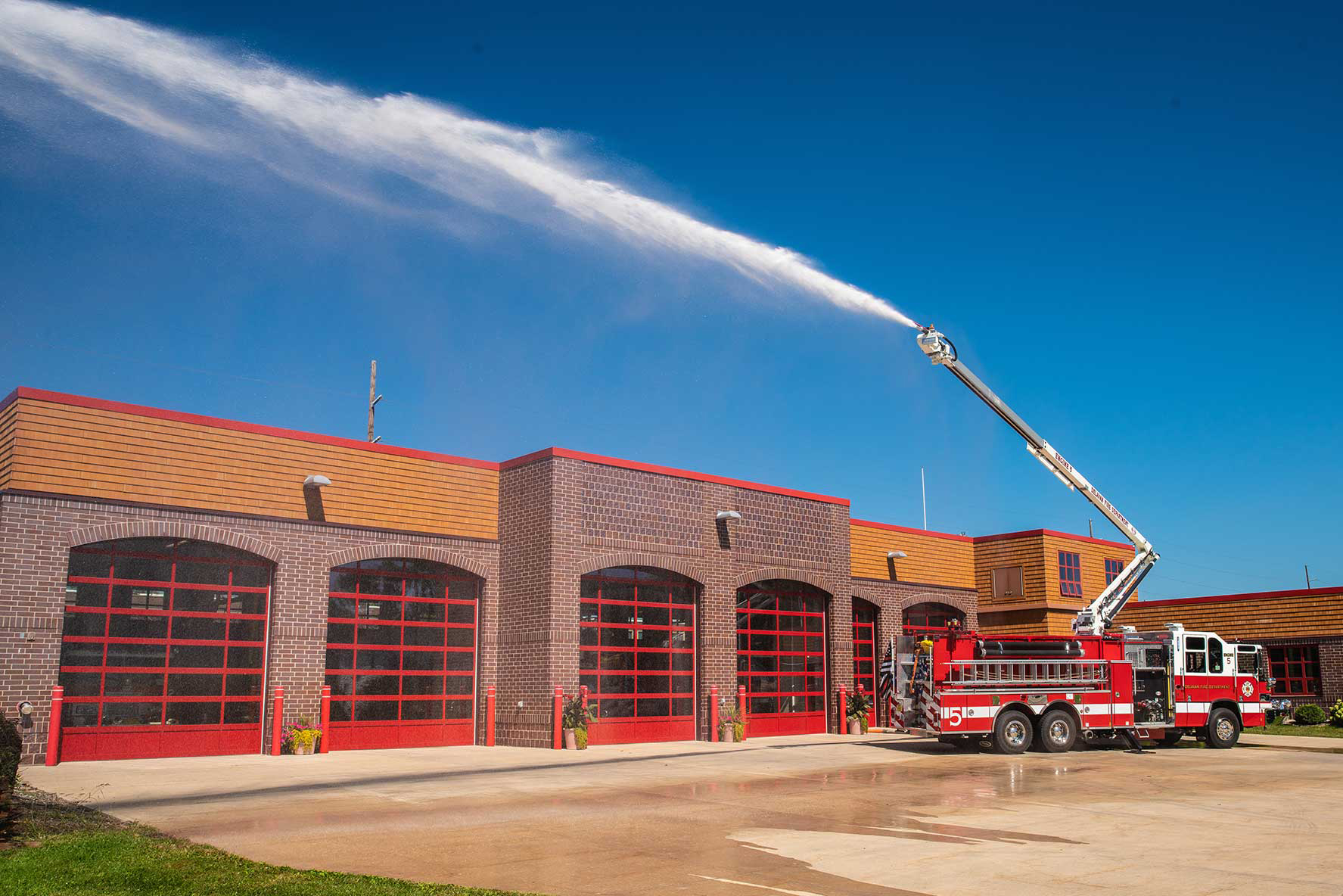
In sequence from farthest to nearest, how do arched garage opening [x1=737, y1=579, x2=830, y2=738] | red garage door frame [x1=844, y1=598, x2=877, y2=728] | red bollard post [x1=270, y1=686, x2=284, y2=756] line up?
red garage door frame [x1=844, y1=598, x2=877, y2=728]
arched garage opening [x1=737, y1=579, x2=830, y2=738]
red bollard post [x1=270, y1=686, x2=284, y2=756]

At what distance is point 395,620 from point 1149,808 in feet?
52.9

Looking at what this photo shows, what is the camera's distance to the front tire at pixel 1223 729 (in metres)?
26.2

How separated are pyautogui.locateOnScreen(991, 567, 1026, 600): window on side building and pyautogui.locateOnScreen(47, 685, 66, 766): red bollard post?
30.3 m

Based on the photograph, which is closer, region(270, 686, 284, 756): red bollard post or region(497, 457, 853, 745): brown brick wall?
region(270, 686, 284, 756): red bollard post

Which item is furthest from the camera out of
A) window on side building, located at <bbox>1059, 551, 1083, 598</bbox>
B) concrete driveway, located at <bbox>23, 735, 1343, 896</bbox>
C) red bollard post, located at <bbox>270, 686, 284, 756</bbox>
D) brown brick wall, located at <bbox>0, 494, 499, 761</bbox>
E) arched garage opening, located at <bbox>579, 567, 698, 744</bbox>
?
window on side building, located at <bbox>1059, 551, 1083, 598</bbox>

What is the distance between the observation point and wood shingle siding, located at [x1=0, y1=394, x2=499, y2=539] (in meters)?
20.2

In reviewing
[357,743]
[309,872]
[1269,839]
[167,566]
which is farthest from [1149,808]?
[167,566]

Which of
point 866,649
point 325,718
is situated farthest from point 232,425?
point 866,649

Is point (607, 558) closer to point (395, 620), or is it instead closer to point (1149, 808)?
point (395, 620)

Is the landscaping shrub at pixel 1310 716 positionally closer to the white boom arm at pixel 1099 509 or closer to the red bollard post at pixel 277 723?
the white boom arm at pixel 1099 509

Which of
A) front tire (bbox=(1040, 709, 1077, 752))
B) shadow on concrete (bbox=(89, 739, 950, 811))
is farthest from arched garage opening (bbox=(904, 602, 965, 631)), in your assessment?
front tire (bbox=(1040, 709, 1077, 752))

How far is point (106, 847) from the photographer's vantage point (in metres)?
9.88

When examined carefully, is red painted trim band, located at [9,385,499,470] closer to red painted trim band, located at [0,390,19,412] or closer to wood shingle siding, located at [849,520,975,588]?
red painted trim band, located at [0,390,19,412]

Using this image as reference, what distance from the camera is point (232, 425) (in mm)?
22594
